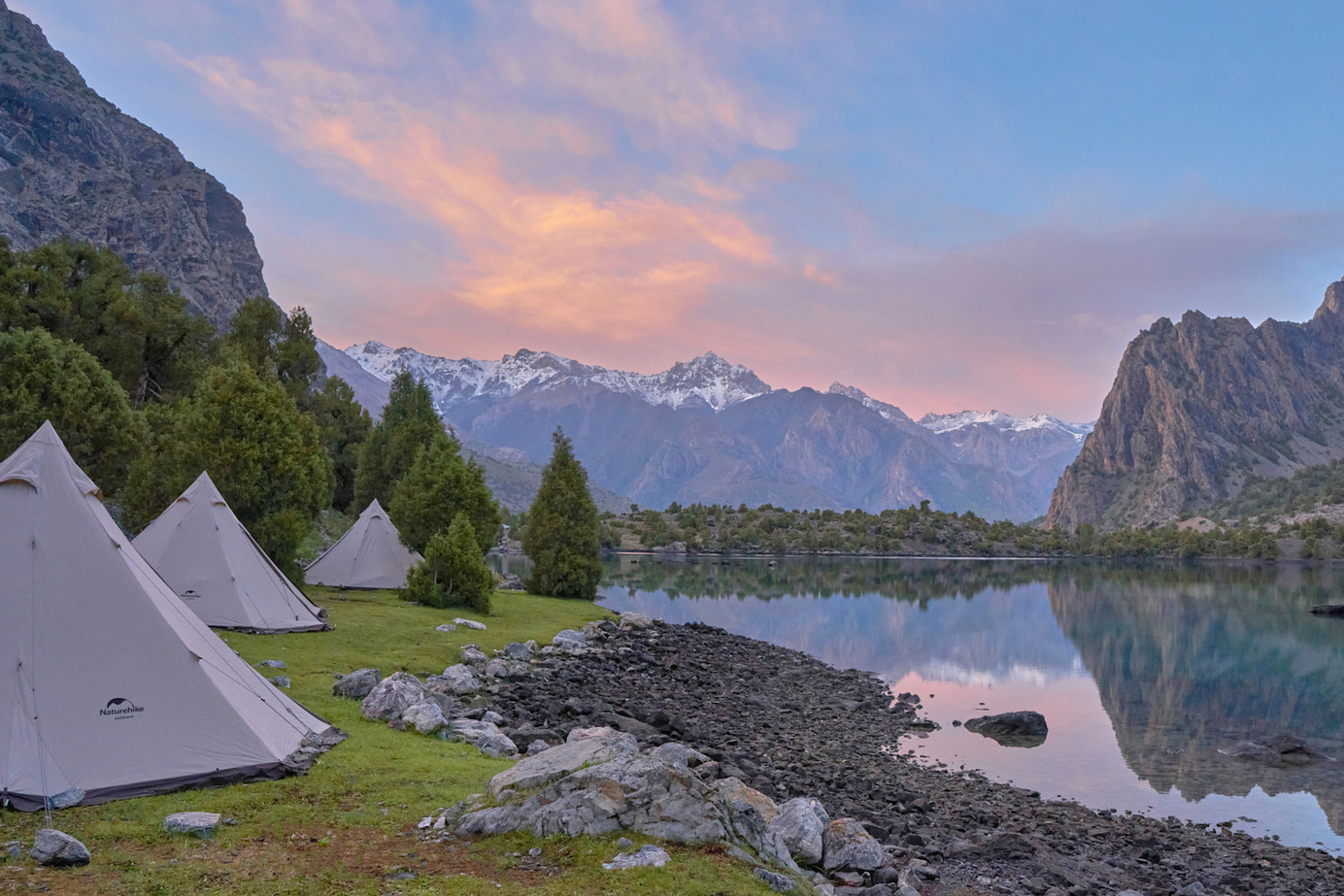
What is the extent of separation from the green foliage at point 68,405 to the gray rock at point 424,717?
26307 mm

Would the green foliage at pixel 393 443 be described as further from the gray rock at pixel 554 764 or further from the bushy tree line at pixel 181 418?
the gray rock at pixel 554 764

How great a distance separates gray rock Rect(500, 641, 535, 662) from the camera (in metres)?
29.8

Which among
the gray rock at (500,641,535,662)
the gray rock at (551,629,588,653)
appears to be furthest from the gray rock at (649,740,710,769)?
the gray rock at (551,629,588,653)

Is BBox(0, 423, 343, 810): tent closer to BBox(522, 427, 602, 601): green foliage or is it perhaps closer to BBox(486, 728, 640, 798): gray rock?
BBox(486, 728, 640, 798): gray rock

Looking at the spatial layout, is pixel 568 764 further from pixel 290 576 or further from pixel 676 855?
pixel 290 576

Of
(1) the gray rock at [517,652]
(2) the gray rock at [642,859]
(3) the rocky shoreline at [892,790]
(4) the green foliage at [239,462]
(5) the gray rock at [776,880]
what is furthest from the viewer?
(4) the green foliage at [239,462]

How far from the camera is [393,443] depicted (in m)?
67.4

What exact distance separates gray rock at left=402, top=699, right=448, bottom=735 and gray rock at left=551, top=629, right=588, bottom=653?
1489cm

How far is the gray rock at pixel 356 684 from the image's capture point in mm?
20500

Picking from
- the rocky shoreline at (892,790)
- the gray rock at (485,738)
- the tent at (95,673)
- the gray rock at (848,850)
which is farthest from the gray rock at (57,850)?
the gray rock at (848,850)

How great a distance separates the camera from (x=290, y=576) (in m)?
37.5

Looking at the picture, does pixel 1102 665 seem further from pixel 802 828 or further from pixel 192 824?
pixel 192 824

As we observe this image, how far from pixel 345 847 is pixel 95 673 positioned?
5.62m

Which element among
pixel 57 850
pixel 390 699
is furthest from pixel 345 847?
pixel 390 699
